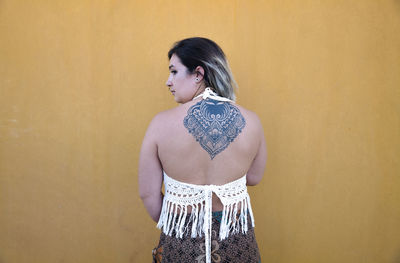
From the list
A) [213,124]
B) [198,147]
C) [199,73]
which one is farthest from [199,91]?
[198,147]

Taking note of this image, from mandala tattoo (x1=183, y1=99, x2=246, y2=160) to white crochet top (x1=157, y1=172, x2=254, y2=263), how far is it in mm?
196

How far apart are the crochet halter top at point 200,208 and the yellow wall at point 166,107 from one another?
989mm

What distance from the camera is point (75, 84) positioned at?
255 centimetres

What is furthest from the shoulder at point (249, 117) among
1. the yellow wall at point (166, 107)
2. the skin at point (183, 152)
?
the yellow wall at point (166, 107)

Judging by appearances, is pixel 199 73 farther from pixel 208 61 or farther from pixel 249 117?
pixel 249 117

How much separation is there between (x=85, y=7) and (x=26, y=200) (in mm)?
1538

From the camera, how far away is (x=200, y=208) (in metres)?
1.72

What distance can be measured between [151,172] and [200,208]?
1.02 feet

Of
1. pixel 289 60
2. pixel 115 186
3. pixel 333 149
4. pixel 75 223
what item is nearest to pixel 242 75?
pixel 289 60

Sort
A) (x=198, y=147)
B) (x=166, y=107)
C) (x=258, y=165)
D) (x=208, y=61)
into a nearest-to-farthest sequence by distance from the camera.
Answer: (x=198, y=147)
(x=208, y=61)
(x=258, y=165)
(x=166, y=107)

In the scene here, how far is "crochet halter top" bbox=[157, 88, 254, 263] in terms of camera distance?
1.67m

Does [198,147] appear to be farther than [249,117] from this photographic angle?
No

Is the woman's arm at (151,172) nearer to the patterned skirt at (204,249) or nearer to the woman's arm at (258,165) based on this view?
the patterned skirt at (204,249)

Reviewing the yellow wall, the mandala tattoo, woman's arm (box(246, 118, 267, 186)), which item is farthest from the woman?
the yellow wall
